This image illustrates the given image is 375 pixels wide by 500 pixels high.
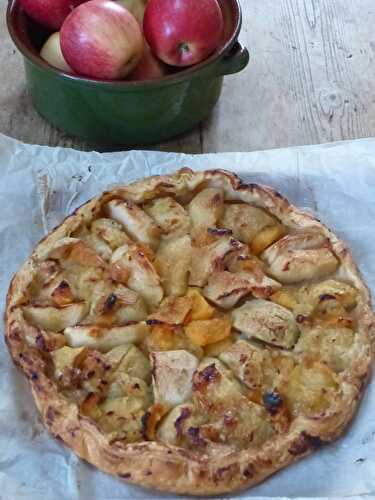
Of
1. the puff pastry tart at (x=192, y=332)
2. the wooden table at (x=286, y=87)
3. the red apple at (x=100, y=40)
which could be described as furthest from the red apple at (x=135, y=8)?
the puff pastry tart at (x=192, y=332)

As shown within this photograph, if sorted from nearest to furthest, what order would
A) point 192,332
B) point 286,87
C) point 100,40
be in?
1. point 192,332
2. point 100,40
3. point 286,87

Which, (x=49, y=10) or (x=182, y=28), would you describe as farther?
(x=49, y=10)

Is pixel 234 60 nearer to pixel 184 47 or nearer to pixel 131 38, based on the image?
pixel 184 47

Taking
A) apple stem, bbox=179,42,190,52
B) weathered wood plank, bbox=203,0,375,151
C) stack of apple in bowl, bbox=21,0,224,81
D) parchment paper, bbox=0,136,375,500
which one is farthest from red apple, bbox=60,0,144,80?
weathered wood plank, bbox=203,0,375,151

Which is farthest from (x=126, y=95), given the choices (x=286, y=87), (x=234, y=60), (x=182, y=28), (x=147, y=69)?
(x=286, y=87)

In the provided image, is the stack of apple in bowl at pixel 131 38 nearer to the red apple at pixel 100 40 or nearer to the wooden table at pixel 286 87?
the red apple at pixel 100 40
